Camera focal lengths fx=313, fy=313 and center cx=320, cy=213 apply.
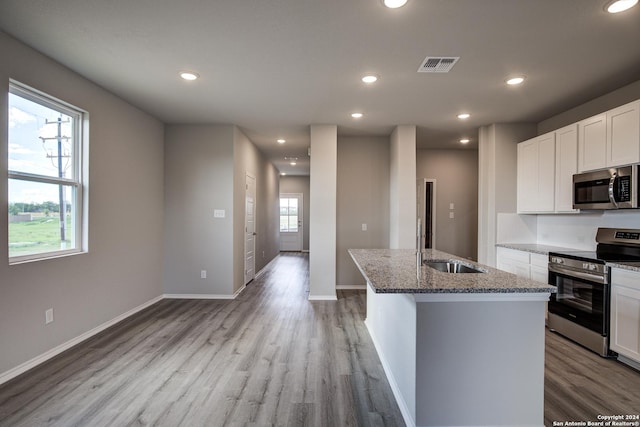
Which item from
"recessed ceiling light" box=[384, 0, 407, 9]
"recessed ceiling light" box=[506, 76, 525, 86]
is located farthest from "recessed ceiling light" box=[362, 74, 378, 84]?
"recessed ceiling light" box=[506, 76, 525, 86]

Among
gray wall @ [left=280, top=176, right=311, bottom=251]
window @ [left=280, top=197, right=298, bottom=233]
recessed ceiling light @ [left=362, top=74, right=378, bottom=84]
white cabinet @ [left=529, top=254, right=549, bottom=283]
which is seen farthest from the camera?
window @ [left=280, top=197, right=298, bottom=233]

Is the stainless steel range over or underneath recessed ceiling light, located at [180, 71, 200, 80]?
underneath

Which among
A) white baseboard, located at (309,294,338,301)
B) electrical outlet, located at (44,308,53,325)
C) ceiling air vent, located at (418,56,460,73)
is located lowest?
white baseboard, located at (309,294,338,301)

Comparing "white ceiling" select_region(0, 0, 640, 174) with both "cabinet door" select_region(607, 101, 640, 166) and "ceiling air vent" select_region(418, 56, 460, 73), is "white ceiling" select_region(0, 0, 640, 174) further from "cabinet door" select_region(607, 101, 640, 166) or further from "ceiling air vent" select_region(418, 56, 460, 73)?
"cabinet door" select_region(607, 101, 640, 166)

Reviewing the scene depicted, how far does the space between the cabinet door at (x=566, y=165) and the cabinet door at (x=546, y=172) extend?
A: 0.07 m

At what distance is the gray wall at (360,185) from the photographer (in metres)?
5.49

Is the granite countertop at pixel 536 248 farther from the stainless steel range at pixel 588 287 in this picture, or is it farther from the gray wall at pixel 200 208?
the gray wall at pixel 200 208

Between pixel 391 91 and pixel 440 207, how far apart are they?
3717 millimetres

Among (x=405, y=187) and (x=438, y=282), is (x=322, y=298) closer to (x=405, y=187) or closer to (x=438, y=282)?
(x=405, y=187)

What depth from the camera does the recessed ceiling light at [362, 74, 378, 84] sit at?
3.05 meters

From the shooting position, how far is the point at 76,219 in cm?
315

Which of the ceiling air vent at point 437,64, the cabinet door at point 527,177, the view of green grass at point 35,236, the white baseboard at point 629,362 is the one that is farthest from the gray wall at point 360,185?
the view of green grass at point 35,236

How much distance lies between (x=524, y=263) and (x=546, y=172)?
1172 millimetres

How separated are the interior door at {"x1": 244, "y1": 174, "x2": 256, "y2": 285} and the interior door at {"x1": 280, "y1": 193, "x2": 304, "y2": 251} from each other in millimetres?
4926
